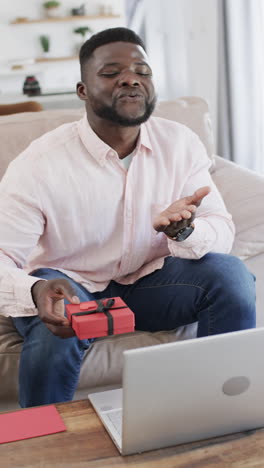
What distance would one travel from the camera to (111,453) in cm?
102

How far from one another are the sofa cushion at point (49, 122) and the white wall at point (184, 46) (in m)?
2.60

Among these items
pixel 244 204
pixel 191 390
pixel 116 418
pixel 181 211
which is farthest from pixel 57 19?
pixel 191 390

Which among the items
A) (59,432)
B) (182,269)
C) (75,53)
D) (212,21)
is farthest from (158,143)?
(75,53)

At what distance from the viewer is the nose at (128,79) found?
1605 millimetres

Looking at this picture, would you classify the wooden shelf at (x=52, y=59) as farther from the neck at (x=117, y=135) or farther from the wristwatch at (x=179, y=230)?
the wristwatch at (x=179, y=230)

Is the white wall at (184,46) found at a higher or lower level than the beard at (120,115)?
lower

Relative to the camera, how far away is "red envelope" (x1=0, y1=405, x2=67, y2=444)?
106 centimetres

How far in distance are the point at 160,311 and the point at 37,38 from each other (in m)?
5.64

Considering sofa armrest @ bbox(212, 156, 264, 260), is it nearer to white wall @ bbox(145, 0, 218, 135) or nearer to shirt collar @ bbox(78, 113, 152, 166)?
Result: shirt collar @ bbox(78, 113, 152, 166)

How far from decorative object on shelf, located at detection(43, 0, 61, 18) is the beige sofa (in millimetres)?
4670

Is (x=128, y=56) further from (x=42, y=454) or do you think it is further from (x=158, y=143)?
(x=42, y=454)

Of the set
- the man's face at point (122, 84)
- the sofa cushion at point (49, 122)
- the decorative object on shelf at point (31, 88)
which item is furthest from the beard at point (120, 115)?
the decorative object on shelf at point (31, 88)

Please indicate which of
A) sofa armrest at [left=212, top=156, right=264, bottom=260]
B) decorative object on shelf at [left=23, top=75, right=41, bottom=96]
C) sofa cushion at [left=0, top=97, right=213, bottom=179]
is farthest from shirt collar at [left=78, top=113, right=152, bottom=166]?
decorative object on shelf at [left=23, top=75, right=41, bottom=96]

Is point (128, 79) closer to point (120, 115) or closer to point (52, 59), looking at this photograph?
point (120, 115)
